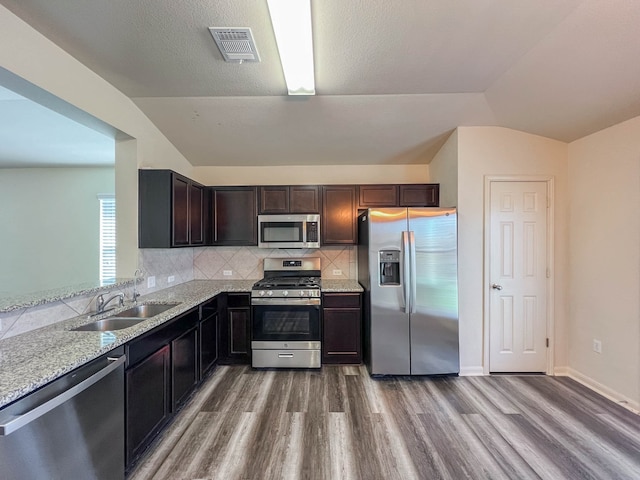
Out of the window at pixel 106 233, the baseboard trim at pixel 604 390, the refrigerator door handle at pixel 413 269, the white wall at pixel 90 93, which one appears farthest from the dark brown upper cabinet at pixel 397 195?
the window at pixel 106 233

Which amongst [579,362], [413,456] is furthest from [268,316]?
[579,362]

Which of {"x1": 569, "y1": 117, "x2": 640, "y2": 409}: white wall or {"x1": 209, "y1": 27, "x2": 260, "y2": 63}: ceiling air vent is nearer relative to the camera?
{"x1": 209, "y1": 27, "x2": 260, "y2": 63}: ceiling air vent

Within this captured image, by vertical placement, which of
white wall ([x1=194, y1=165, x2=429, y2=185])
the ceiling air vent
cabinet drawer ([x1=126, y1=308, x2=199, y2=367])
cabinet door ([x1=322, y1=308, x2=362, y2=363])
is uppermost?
the ceiling air vent

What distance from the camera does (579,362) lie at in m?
2.89

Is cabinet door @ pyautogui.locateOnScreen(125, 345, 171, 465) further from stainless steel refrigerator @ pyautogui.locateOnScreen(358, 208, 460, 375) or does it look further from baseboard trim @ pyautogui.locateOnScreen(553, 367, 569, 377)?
baseboard trim @ pyautogui.locateOnScreen(553, 367, 569, 377)

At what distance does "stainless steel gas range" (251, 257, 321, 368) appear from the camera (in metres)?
3.11

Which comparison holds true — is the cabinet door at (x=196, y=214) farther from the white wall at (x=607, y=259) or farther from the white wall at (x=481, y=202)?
the white wall at (x=607, y=259)

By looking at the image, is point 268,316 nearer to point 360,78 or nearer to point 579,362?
point 360,78

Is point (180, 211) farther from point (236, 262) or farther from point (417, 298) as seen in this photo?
point (417, 298)

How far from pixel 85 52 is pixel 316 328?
3139mm

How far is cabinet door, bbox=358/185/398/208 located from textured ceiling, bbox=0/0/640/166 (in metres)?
0.51

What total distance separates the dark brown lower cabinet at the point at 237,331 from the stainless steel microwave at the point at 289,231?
772 millimetres

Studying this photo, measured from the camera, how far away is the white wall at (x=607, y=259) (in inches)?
95.0

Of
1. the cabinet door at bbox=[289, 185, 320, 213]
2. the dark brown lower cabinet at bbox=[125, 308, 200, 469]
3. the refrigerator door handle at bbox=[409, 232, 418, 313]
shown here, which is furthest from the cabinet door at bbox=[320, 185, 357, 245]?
the dark brown lower cabinet at bbox=[125, 308, 200, 469]
